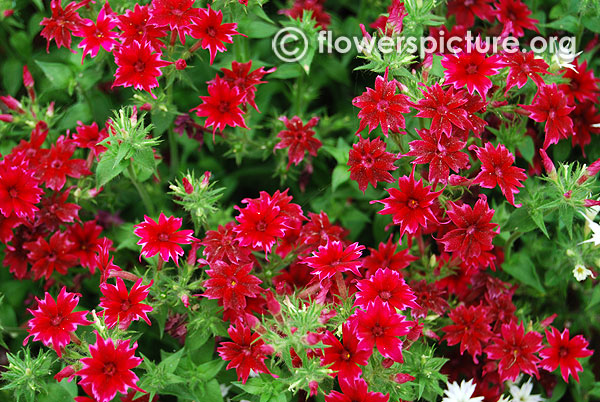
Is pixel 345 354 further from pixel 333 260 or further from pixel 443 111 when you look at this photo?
pixel 443 111

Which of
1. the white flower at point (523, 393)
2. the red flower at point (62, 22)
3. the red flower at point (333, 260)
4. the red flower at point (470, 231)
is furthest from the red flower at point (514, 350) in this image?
the red flower at point (62, 22)

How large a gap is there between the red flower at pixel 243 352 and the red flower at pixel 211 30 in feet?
2.68

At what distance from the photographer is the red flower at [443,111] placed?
1650mm

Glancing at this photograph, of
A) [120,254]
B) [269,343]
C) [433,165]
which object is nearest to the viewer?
[269,343]

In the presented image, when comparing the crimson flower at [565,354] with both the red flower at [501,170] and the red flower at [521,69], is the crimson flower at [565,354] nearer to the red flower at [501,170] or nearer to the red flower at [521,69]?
the red flower at [501,170]

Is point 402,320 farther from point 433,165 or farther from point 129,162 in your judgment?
point 129,162

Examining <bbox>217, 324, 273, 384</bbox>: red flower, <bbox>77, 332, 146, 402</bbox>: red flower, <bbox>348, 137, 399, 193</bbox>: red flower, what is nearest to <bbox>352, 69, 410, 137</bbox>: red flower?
<bbox>348, 137, 399, 193</bbox>: red flower

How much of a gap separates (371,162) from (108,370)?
89cm

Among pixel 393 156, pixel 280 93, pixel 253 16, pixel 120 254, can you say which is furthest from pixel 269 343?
pixel 280 93

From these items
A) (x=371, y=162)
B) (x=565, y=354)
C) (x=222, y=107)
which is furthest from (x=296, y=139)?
(x=565, y=354)

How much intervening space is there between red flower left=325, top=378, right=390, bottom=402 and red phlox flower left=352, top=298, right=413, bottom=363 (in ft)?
0.32

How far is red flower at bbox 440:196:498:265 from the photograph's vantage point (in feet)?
5.56

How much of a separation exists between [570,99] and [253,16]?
115 cm

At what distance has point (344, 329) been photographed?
62.3 inches
